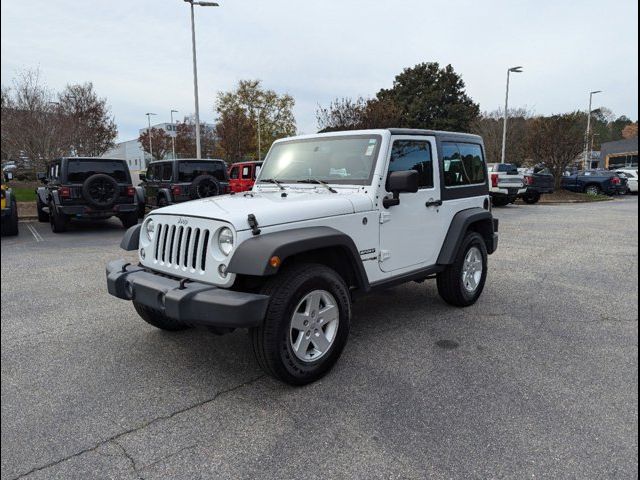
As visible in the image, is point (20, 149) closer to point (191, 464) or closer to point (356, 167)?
point (356, 167)

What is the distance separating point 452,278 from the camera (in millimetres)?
4809

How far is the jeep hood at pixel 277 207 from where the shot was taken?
3158 mm

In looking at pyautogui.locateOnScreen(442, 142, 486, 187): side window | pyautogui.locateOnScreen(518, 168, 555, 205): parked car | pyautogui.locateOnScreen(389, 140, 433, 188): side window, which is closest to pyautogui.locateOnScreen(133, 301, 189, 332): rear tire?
pyautogui.locateOnScreen(389, 140, 433, 188): side window

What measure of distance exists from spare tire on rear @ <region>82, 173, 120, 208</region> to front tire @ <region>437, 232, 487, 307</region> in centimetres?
861

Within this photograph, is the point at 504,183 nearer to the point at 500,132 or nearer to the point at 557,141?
the point at 557,141

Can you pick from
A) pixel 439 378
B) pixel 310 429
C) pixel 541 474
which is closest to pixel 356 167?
pixel 439 378

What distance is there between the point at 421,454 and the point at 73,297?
4.51 metres

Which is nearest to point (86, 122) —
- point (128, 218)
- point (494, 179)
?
point (128, 218)

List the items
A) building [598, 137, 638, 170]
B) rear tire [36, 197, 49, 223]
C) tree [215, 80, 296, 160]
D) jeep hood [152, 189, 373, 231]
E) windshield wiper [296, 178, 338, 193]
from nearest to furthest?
jeep hood [152, 189, 373, 231]
windshield wiper [296, 178, 338, 193]
rear tire [36, 197, 49, 223]
tree [215, 80, 296, 160]
building [598, 137, 638, 170]

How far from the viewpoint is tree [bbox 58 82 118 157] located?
18.5 meters

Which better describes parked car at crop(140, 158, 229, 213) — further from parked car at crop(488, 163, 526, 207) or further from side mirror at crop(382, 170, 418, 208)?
parked car at crop(488, 163, 526, 207)

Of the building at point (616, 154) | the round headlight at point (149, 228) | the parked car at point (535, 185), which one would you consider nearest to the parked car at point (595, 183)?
the parked car at point (535, 185)

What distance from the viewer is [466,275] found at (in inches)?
201

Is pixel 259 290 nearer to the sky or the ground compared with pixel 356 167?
nearer to the ground
